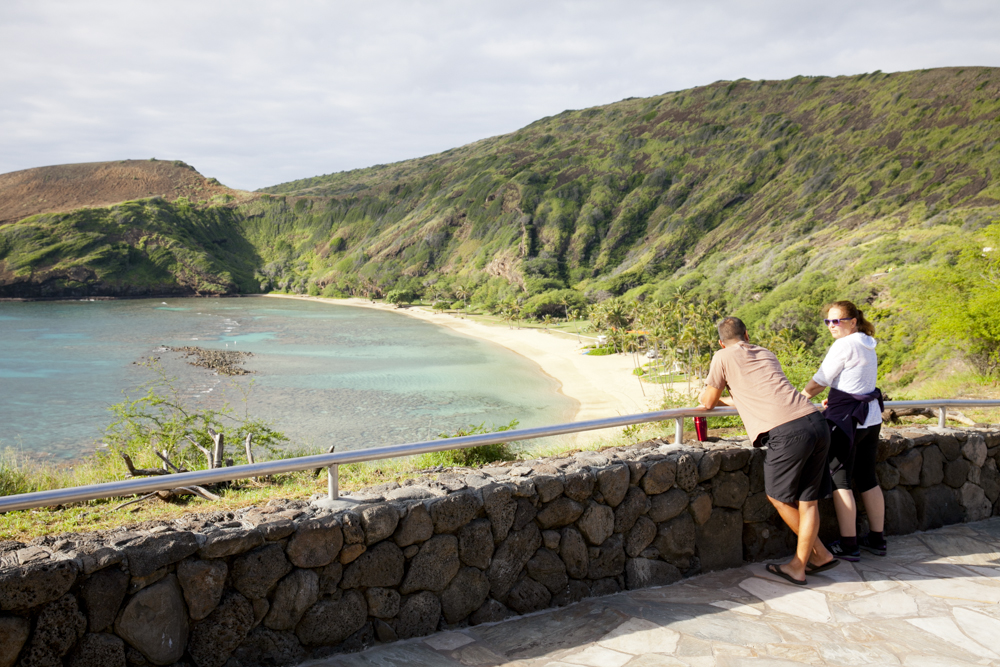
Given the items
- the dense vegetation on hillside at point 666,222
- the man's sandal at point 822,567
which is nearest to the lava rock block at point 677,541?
the man's sandal at point 822,567

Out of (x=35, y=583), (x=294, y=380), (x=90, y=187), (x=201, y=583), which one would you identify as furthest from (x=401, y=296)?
(x=35, y=583)

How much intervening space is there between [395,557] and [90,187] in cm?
21094

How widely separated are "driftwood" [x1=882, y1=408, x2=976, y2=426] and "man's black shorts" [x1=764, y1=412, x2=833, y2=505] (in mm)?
2785

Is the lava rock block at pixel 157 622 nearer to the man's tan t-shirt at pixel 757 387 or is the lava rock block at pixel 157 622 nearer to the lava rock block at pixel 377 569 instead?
the lava rock block at pixel 377 569

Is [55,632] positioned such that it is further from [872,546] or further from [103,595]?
[872,546]

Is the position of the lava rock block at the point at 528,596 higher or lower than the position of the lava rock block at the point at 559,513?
lower

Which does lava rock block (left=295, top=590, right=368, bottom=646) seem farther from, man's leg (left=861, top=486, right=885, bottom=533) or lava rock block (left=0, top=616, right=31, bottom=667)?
man's leg (left=861, top=486, right=885, bottom=533)

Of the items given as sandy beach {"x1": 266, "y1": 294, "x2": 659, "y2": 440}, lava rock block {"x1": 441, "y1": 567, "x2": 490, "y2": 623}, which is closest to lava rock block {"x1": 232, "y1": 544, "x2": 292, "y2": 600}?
lava rock block {"x1": 441, "y1": 567, "x2": 490, "y2": 623}

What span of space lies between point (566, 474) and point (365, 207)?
573ft

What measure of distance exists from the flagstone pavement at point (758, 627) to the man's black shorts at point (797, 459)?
61 centimetres

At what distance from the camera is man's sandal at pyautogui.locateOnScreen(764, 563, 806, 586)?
3.94 meters

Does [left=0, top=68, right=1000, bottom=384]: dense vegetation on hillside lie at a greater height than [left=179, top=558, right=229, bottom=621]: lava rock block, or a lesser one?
greater

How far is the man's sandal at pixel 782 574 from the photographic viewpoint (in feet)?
12.9

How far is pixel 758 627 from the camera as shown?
134 inches
